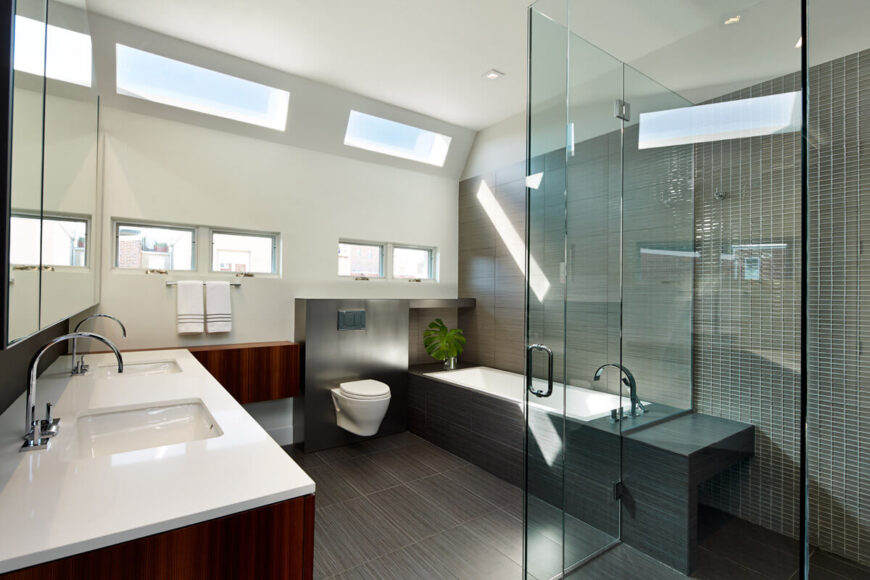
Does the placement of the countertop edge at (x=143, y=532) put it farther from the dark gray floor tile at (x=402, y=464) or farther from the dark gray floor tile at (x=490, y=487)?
the dark gray floor tile at (x=402, y=464)

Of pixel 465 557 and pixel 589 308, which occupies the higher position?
pixel 589 308

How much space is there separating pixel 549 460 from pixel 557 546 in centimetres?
36

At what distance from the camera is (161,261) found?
3.22m

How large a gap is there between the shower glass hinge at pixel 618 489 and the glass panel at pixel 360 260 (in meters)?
2.99

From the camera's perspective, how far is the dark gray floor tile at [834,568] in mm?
1185

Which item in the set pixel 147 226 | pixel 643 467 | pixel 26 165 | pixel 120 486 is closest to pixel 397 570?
pixel 643 467

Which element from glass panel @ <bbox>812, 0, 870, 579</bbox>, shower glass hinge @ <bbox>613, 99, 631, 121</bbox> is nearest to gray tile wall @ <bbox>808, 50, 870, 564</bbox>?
glass panel @ <bbox>812, 0, 870, 579</bbox>

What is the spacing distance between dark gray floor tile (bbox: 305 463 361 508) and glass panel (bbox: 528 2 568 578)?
1307 millimetres

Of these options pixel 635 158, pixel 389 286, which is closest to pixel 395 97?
pixel 389 286

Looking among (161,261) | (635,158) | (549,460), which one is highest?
(635,158)

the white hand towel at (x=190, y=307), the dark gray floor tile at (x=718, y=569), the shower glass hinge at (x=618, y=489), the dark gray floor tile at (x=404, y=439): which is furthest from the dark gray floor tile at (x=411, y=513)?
the white hand towel at (x=190, y=307)

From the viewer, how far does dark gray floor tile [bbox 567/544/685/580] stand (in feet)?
4.86

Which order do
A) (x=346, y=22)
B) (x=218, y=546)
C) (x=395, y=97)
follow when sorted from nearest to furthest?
(x=218, y=546)
(x=346, y=22)
(x=395, y=97)

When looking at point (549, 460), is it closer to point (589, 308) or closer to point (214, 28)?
point (589, 308)
